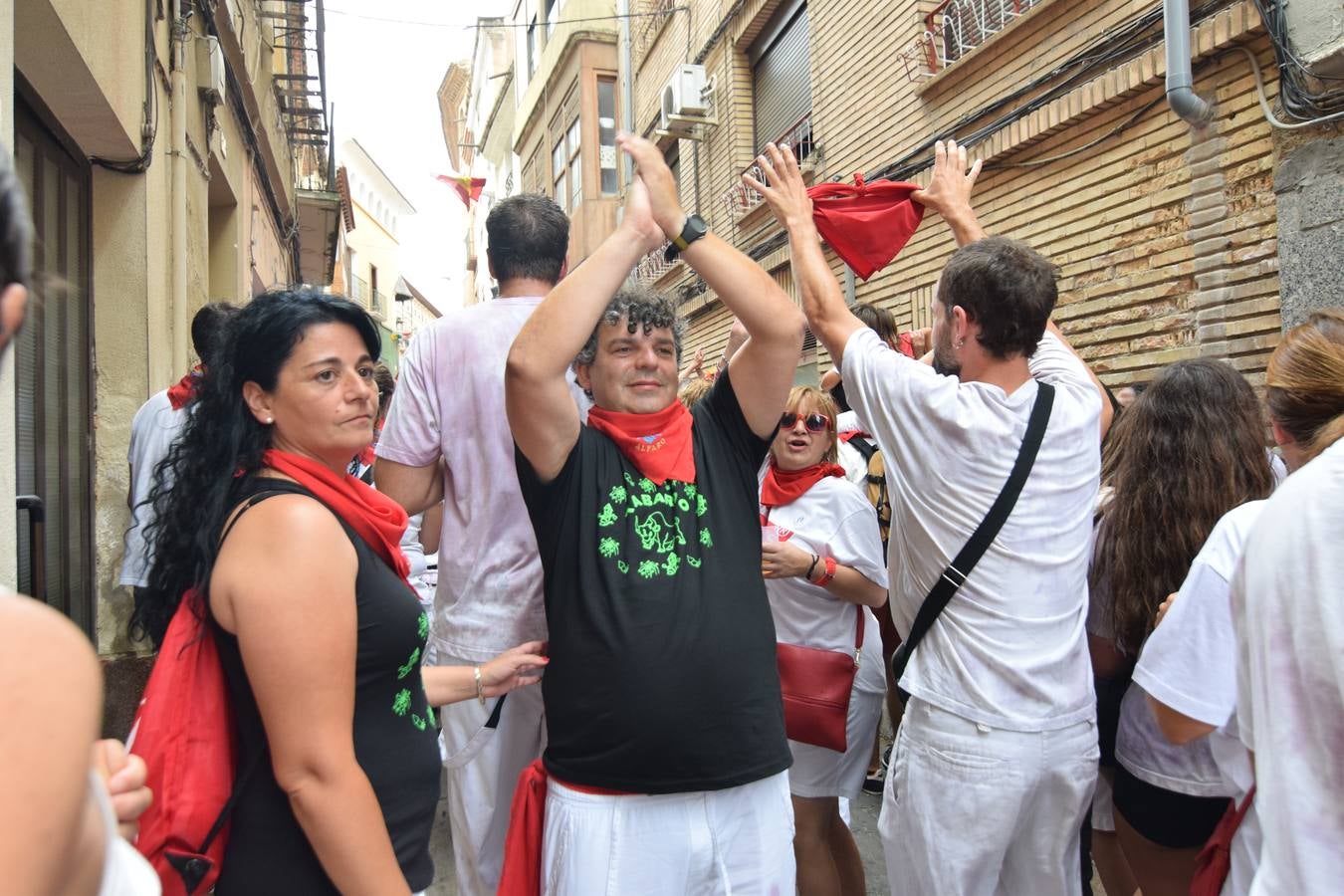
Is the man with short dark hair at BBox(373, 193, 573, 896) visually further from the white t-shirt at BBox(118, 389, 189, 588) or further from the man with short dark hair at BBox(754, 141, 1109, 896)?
the white t-shirt at BBox(118, 389, 189, 588)

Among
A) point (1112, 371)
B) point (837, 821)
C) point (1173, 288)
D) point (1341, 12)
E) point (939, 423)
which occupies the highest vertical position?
point (1341, 12)

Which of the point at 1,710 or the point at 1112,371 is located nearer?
the point at 1,710

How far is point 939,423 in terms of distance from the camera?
2281 millimetres

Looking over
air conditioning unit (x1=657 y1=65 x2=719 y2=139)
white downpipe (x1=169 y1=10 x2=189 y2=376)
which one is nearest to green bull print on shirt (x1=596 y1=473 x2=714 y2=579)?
white downpipe (x1=169 y1=10 x2=189 y2=376)

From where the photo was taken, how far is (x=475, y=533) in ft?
8.58

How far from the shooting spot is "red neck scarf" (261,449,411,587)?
5.69 ft

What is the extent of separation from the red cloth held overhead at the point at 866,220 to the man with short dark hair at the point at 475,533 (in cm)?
102

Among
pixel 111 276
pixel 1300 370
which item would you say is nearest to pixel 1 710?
pixel 1300 370

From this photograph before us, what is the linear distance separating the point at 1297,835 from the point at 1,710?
4.38 ft

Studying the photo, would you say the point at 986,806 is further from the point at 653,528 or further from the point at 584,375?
the point at 584,375

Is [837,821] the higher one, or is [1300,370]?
[1300,370]

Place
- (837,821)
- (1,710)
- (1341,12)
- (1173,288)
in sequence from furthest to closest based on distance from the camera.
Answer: (1173,288), (1341,12), (837,821), (1,710)

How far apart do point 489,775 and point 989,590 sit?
1.45 metres

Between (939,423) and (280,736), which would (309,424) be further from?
(939,423)
